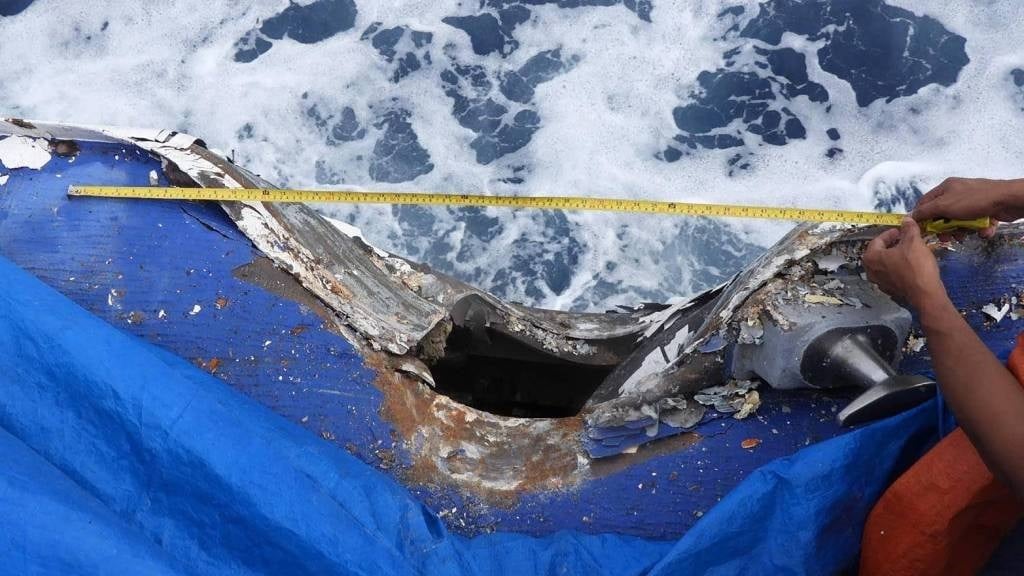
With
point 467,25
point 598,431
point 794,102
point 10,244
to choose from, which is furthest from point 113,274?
point 794,102

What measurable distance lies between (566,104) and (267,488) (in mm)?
2861

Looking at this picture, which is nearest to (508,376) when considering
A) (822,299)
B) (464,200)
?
(464,200)

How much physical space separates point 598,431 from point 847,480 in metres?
0.53

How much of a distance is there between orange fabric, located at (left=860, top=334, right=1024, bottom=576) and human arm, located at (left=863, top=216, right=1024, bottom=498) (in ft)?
0.53

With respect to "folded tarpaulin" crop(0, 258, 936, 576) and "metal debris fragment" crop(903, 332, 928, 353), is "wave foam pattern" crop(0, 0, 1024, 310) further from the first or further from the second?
"folded tarpaulin" crop(0, 258, 936, 576)

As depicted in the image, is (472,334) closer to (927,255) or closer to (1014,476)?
(927,255)

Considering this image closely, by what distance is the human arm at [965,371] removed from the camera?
1216mm

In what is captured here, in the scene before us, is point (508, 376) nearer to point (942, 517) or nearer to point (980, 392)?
point (942, 517)

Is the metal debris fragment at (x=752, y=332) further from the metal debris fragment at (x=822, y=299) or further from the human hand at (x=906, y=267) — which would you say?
the human hand at (x=906, y=267)

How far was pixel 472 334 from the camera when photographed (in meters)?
2.29

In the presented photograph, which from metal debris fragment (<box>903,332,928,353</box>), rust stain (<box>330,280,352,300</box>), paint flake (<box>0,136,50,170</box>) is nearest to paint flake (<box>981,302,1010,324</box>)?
metal debris fragment (<box>903,332,928,353</box>)

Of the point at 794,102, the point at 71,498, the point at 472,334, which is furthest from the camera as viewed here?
the point at 794,102

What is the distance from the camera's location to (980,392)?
1256 mm

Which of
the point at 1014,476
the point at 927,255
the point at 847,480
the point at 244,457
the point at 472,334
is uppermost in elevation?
the point at 927,255
